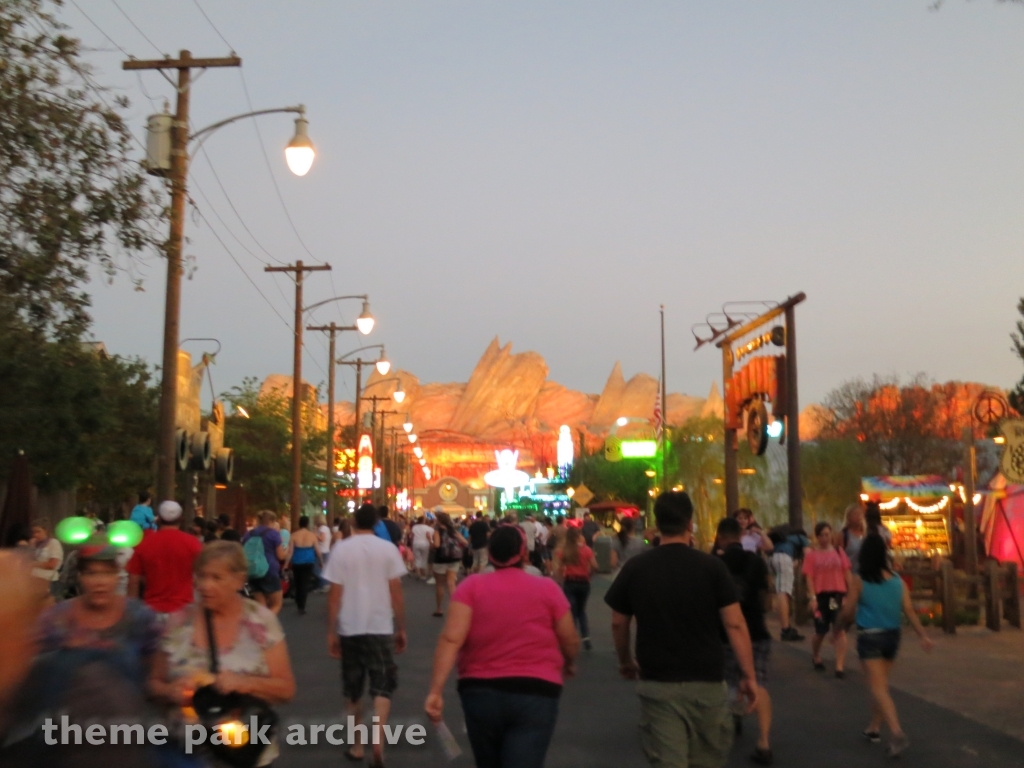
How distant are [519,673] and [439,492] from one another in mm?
115448

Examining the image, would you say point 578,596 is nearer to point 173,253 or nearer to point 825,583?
point 825,583

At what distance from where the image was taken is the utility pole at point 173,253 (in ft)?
50.6

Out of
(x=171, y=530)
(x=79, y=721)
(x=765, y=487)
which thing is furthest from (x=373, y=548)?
(x=765, y=487)

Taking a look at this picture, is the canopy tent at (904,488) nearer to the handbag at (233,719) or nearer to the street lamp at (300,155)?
the street lamp at (300,155)

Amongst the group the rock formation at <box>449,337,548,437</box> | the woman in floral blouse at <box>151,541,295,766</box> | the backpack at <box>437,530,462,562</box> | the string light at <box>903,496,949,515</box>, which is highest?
the rock formation at <box>449,337,548,437</box>

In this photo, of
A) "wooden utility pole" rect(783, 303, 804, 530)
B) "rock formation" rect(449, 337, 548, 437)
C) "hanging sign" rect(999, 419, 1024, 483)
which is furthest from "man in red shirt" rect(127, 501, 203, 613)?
"rock formation" rect(449, 337, 548, 437)

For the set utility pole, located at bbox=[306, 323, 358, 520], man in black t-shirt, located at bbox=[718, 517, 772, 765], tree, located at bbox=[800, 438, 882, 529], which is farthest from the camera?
tree, located at bbox=[800, 438, 882, 529]

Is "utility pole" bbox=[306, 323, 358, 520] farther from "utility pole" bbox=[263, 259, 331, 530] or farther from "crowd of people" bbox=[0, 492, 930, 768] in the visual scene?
"crowd of people" bbox=[0, 492, 930, 768]

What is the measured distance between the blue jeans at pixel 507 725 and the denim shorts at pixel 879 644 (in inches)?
168

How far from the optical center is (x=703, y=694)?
614 centimetres

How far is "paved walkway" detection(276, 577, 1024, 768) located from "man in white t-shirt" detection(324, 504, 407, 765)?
54cm

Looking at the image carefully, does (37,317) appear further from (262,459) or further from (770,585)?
(262,459)

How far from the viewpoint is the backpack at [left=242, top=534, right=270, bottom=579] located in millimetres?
16938

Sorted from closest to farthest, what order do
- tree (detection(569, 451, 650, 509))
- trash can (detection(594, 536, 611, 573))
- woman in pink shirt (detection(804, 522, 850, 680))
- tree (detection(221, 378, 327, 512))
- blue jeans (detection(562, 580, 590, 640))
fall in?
1. woman in pink shirt (detection(804, 522, 850, 680))
2. blue jeans (detection(562, 580, 590, 640))
3. trash can (detection(594, 536, 611, 573))
4. tree (detection(221, 378, 327, 512))
5. tree (detection(569, 451, 650, 509))
